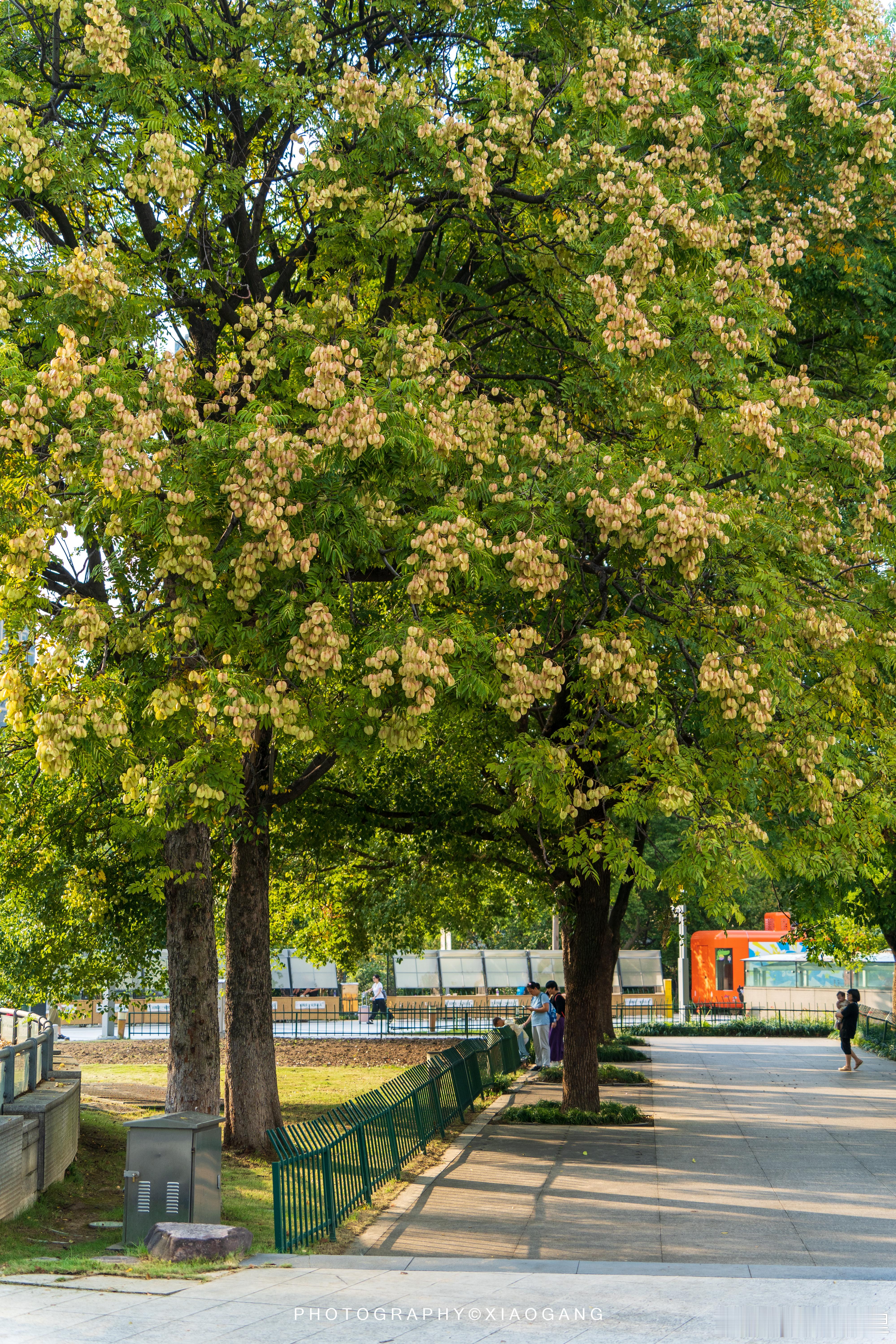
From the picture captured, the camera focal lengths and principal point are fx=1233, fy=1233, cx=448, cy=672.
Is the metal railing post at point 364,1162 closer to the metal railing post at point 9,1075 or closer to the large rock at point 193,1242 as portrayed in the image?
the large rock at point 193,1242

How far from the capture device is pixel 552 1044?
81.2 ft

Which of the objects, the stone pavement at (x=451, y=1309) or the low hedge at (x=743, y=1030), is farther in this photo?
the low hedge at (x=743, y=1030)

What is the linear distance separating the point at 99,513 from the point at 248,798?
5553 mm

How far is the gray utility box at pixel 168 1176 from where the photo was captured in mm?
9031

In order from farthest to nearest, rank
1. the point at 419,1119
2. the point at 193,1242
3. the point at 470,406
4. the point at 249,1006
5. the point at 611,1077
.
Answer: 1. the point at 611,1077
2. the point at 249,1006
3. the point at 419,1119
4. the point at 470,406
5. the point at 193,1242

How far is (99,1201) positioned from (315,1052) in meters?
16.9

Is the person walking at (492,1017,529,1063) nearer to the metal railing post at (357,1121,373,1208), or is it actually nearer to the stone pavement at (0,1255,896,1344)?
the metal railing post at (357,1121,373,1208)

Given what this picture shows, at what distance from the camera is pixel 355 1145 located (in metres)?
10.9

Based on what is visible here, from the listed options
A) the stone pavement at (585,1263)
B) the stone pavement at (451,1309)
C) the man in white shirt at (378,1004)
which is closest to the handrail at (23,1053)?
the stone pavement at (585,1263)

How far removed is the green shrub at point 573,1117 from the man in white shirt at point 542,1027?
543 cm

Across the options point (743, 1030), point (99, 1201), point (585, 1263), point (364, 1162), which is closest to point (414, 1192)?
point (364, 1162)

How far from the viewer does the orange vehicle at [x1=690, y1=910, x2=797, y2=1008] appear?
45.5 meters

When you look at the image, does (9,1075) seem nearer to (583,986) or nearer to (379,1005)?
(583,986)

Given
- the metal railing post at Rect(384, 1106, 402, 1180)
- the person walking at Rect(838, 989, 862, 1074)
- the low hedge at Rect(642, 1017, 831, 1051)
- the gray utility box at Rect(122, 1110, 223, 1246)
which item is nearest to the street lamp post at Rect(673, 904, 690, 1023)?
the low hedge at Rect(642, 1017, 831, 1051)
